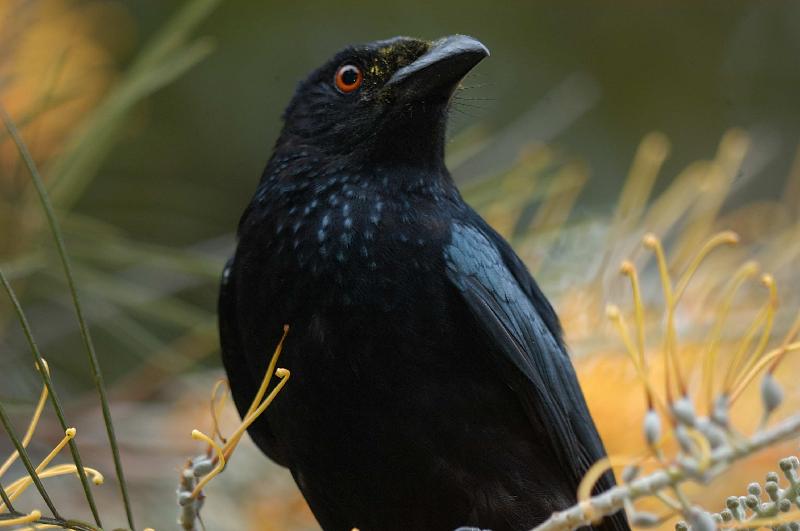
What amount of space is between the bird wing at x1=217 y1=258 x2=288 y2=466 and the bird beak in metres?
0.55

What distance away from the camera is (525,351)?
236 centimetres

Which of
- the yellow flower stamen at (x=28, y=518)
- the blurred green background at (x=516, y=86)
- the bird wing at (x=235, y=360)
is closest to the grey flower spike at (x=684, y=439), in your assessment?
the yellow flower stamen at (x=28, y=518)

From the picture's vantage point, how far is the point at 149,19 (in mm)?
4473

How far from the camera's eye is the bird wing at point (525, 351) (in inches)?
91.4

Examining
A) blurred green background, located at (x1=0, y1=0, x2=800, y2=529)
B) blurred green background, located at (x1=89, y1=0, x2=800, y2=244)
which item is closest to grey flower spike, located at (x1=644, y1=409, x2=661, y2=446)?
blurred green background, located at (x1=0, y1=0, x2=800, y2=529)

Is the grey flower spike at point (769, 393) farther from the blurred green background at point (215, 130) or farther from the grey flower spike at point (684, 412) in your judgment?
the blurred green background at point (215, 130)

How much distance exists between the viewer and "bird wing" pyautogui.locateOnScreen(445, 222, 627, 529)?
2.32 metres

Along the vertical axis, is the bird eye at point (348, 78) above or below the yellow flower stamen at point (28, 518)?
above

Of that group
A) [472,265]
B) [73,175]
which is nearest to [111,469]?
[73,175]

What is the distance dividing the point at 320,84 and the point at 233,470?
117cm

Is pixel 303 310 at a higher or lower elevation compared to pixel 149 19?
lower

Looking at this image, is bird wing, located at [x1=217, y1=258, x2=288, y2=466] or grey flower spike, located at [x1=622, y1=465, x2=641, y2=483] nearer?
grey flower spike, located at [x1=622, y1=465, x2=641, y2=483]

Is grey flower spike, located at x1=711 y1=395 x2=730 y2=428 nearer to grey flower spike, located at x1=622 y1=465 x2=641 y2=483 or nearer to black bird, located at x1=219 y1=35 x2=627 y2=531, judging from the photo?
grey flower spike, located at x1=622 y1=465 x2=641 y2=483

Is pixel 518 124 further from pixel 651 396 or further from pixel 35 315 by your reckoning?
pixel 651 396
